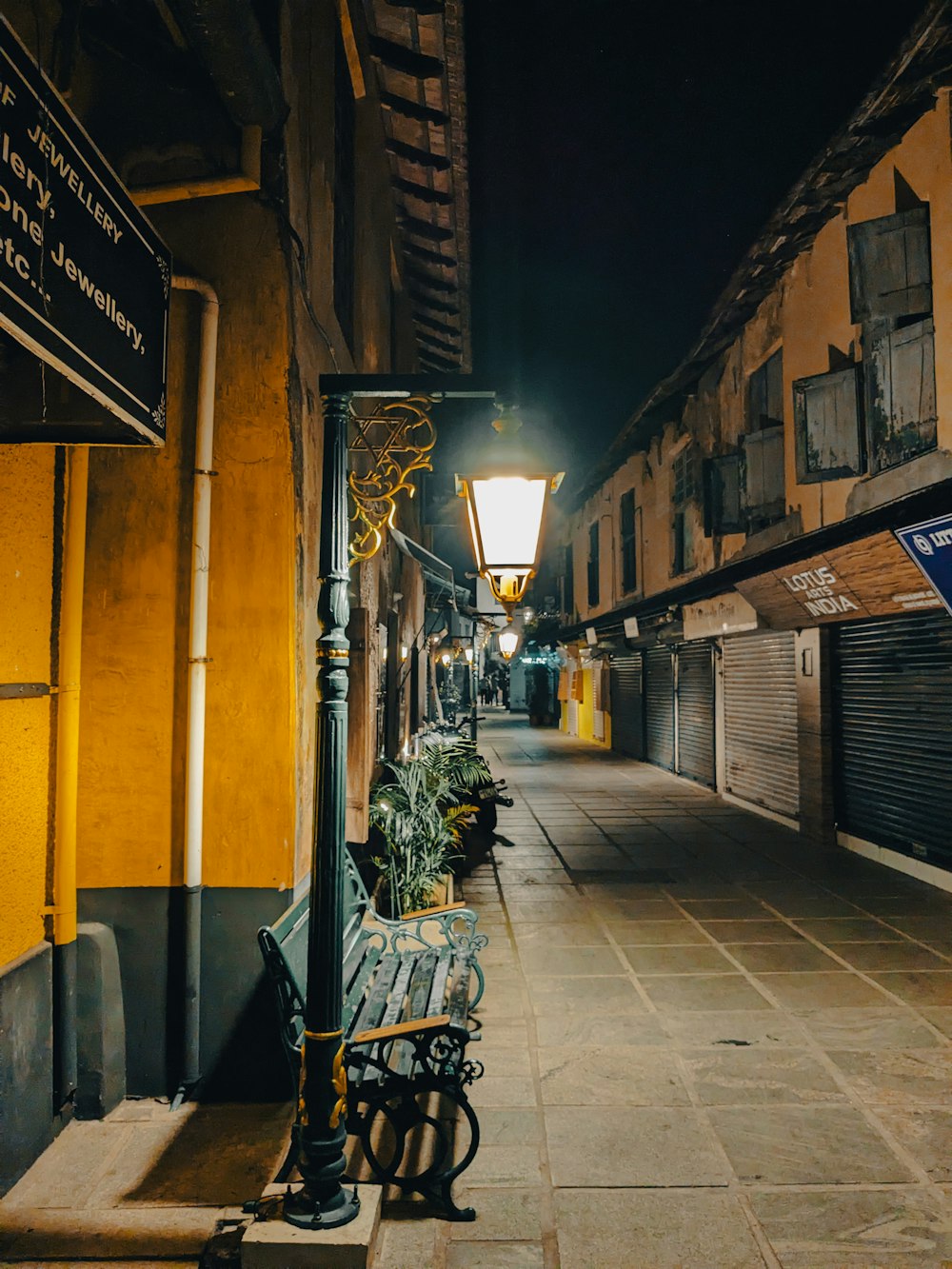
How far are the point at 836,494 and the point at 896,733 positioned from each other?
10.4ft

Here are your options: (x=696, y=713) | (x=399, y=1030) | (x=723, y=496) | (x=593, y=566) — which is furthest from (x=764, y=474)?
(x=593, y=566)

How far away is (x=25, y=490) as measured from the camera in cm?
381

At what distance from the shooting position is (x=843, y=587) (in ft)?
29.3

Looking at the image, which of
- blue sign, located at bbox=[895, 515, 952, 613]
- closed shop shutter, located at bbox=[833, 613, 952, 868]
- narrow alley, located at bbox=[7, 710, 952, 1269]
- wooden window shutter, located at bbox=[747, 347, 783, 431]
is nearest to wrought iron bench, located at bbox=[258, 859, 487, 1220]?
narrow alley, located at bbox=[7, 710, 952, 1269]

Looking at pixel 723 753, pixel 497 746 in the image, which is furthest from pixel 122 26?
pixel 497 746

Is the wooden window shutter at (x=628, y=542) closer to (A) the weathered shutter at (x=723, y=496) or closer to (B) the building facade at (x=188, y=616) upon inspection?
(A) the weathered shutter at (x=723, y=496)

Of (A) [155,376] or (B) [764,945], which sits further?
(B) [764,945]

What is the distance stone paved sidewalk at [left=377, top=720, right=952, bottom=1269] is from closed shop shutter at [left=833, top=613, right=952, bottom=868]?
787mm

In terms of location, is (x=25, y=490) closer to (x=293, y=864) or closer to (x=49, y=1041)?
(x=293, y=864)

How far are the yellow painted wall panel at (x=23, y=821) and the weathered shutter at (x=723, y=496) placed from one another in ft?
35.6

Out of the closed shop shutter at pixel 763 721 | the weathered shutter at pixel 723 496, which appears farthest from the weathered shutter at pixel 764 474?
the closed shop shutter at pixel 763 721

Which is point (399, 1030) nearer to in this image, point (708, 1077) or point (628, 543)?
point (708, 1077)

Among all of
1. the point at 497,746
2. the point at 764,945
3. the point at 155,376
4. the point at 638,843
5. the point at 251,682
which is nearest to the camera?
the point at 155,376

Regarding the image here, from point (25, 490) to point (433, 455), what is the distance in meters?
13.0
